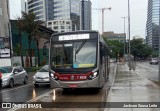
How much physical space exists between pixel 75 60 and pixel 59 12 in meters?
126

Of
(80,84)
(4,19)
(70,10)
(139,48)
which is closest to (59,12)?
(70,10)

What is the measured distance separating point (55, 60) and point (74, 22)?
108 meters

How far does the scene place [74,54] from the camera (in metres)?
16.5

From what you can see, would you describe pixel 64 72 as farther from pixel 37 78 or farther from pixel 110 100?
pixel 37 78

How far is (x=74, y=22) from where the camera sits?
123938 mm

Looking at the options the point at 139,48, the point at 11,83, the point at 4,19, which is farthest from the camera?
the point at 139,48

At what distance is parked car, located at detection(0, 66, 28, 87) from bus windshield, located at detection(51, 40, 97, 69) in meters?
6.98

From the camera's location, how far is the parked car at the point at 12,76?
22781mm

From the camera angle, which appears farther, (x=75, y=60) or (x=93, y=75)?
(x=75, y=60)

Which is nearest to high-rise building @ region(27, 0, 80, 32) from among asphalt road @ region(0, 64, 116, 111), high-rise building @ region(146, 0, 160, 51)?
high-rise building @ region(146, 0, 160, 51)

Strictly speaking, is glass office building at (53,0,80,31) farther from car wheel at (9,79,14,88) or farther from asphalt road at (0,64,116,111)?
asphalt road at (0,64,116,111)

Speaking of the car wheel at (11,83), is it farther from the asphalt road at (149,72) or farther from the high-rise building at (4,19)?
the high-rise building at (4,19)

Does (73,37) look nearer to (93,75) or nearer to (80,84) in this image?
(93,75)

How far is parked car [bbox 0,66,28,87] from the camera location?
22.8 m
